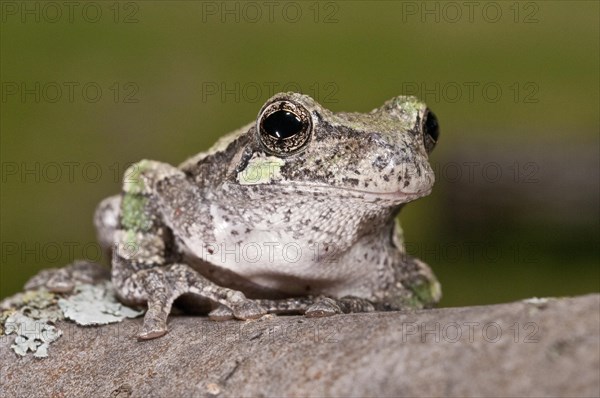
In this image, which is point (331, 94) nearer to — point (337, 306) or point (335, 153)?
point (335, 153)

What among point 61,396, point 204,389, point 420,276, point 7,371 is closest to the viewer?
point 204,389

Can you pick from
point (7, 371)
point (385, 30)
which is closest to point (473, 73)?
point (385, 30)

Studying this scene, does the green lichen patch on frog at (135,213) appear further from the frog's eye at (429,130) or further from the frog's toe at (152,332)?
the frog's eye at (429,130)

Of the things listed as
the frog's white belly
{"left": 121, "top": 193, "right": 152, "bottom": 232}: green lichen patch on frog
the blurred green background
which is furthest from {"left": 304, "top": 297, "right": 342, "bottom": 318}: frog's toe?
the blurred green background

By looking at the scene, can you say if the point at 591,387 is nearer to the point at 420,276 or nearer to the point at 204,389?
the point at 204,389

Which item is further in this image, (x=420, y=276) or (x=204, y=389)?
(x=420, y=276)

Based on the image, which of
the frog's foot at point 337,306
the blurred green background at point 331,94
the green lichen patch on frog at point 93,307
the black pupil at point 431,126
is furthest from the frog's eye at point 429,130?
the blurred green background at point 331,94

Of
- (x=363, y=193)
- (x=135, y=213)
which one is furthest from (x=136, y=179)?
(x=363, y=193)
